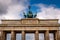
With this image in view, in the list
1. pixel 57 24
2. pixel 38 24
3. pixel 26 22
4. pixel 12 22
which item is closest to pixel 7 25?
pixel 12 22

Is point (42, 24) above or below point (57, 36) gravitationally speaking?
above

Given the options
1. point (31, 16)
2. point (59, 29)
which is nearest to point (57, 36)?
point (59, 29)

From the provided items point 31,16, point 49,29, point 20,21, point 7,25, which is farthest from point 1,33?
point 49,29

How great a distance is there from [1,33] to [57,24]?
16082 millimetres

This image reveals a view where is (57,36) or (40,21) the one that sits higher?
(40,21)

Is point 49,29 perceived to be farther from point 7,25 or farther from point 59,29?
point 7,25

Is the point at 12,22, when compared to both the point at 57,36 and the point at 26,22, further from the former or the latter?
the point at 57,36

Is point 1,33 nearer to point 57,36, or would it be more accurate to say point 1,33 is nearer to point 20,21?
point 20,21

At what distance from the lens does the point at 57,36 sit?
54.0 meters

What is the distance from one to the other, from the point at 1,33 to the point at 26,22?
781 cm

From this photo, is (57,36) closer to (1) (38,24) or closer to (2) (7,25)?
(1) (38,24)

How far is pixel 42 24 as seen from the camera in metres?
54.1

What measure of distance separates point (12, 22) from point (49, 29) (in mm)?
10808

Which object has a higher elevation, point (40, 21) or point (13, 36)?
point (40, 21)
